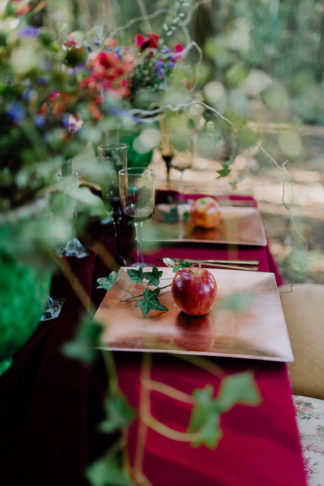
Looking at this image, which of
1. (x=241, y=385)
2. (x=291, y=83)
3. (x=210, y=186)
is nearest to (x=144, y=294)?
(x=241, y=385)

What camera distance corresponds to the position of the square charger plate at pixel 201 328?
0.68 m

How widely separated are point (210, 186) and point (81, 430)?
118 inches

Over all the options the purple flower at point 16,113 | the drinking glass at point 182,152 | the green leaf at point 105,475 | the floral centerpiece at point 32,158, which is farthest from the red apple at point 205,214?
the green leaf at point 105,475

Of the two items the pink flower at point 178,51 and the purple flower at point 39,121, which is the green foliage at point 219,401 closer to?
the purple flower at point 39,121

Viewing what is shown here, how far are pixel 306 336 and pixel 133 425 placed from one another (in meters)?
0.67

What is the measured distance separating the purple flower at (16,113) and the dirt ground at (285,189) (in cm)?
185

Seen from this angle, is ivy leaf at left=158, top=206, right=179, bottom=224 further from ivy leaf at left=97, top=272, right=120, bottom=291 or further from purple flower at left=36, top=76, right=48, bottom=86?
purple flower at left=36, top=76, right=48, bottom=86

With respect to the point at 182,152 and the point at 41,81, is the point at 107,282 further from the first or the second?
the point at 182,152

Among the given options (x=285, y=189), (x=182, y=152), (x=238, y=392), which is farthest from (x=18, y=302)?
(x=285, y=189)

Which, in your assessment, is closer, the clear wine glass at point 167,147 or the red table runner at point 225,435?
the red table runner at point 225,435

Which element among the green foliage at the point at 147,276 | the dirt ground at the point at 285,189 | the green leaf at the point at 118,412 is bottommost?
the dirt ground at the point at 285,189

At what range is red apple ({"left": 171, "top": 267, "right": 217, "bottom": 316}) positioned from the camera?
29.5 inches

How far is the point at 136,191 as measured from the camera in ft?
3.16

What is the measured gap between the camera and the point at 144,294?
79 cm
